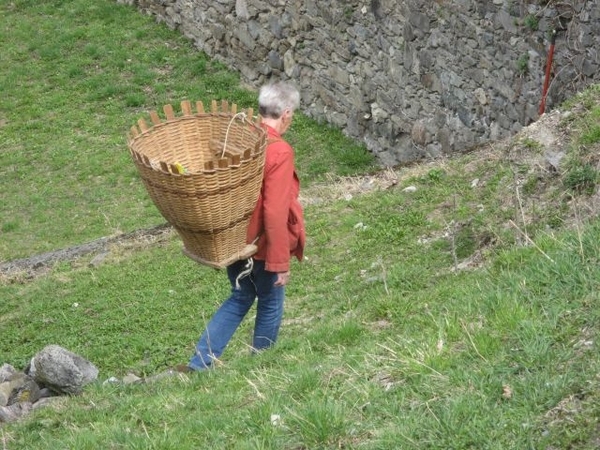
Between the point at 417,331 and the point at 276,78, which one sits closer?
the point at 417,331

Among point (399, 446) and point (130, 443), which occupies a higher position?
point (399, 446)

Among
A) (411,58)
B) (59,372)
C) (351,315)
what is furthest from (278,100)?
(411,58)

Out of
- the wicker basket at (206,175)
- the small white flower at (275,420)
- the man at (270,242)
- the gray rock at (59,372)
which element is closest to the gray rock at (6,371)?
the gray rock at (59,372)

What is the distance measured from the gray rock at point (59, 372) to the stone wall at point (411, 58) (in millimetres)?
5053

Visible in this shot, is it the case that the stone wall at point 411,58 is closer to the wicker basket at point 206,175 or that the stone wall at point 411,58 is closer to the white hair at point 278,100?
the white hair at point 278,100

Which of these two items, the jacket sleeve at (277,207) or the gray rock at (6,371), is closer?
the jacket sleeve at (277,207)

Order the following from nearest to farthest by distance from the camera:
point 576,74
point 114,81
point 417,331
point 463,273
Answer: point 417,331 < point 463,273 < point 576,74 < point 114,81

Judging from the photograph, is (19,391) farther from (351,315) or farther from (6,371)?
(351,315)

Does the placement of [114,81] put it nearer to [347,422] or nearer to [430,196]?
[430,196]

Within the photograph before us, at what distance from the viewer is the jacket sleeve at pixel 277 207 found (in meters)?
5.30

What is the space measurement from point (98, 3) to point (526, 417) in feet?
51.4

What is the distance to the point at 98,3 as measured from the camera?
17844mm

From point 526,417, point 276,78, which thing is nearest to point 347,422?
point 526,417

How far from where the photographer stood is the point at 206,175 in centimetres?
489
